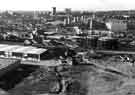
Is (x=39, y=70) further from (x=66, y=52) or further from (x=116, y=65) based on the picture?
(x=116, y=65)

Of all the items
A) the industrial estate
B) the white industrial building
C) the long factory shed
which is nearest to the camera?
the industrial estate

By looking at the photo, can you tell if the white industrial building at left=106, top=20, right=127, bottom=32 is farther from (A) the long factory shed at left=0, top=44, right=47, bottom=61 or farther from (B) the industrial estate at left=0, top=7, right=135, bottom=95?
(A) the long factory shed at left=0, top=44, right=47, bottom=61

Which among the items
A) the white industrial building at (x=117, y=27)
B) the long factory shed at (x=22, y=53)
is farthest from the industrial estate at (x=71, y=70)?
the white industrial building at (x=117, y=27)

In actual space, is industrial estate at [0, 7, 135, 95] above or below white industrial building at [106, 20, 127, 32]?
below

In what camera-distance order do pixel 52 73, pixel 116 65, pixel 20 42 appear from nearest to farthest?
1. pixel 52 73
2. pixel 116 65
3. pixel 20 42

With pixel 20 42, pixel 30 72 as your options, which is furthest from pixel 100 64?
pixel 20 42

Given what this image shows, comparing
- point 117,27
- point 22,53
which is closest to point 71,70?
point 22,53

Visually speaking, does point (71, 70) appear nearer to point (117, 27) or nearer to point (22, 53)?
point (22, 53)

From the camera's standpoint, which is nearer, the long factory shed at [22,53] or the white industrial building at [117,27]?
the long factory shed at [22,53]

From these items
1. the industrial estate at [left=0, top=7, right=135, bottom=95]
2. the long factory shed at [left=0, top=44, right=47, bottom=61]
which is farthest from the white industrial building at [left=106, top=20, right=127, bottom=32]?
the long factory shed at [left=0, top=44, right=47, bottom=61]

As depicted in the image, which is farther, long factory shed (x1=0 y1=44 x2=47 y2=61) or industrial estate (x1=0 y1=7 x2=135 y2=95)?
long factory shed (x1=0 y1=44 x2=47 y2=61)

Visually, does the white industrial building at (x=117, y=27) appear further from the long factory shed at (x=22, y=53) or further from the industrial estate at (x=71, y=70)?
the long factory shed at (x=22, y=53)
